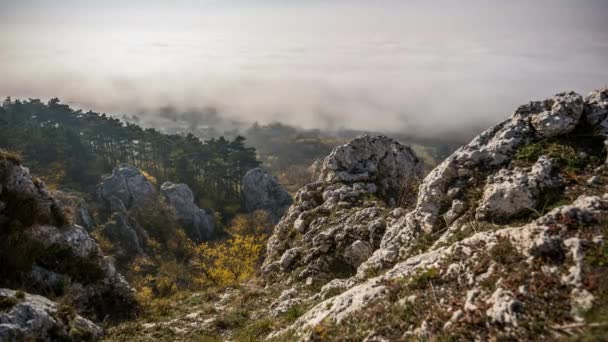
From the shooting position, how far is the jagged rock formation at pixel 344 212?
27.6 meters

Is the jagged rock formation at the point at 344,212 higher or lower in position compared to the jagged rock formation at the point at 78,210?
higher

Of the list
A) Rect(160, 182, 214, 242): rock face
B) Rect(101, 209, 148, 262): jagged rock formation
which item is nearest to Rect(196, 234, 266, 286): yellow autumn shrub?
Rect(101, 209, 148, 262): jagged rock formation

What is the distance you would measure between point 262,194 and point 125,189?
37.1 meters

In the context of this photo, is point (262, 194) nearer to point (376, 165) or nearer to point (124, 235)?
point (124, 235)

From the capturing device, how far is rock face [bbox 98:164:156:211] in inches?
3452

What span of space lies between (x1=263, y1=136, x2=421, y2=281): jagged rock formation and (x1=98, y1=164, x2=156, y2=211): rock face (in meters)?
61.7

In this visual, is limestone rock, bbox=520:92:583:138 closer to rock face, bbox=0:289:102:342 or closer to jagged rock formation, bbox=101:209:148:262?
rock face, bbox=0:289:102:342

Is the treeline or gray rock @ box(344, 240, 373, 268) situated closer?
gray rock @ box(344, 240, 373, 268)

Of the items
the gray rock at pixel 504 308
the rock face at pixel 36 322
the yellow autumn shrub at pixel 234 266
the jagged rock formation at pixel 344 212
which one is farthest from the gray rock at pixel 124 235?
the gray rock at pixel 504 308

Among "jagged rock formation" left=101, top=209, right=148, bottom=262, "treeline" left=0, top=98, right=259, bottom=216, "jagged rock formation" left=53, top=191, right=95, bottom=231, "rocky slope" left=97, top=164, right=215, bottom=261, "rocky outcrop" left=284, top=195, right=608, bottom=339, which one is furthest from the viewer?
"treeline" left=0, top=98, right=259, bottom=216

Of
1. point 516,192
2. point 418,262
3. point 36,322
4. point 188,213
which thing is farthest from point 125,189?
point 516,192

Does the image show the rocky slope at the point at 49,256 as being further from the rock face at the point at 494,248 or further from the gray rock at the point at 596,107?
the gray rock at the point at 596,107

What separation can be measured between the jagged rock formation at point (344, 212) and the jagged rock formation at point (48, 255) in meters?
13.0

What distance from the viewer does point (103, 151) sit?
372 feet
